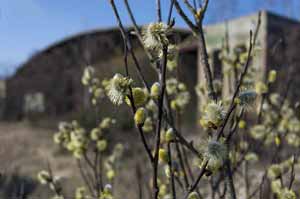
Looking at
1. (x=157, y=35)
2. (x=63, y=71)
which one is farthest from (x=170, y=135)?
(x=63, y=71)

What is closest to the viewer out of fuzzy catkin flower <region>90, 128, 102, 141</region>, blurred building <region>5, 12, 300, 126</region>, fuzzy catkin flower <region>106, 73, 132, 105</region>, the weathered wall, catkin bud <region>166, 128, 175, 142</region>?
fuzzy catkin flower <region>106, 73, 132, 105</region>

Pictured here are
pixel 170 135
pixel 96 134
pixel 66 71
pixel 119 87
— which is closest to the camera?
pixel 119 87

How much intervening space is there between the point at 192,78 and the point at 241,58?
422 inches

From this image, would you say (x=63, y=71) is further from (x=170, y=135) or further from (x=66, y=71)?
(x=170, y=135)

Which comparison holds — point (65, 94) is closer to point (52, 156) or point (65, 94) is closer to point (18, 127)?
point (18, 127)

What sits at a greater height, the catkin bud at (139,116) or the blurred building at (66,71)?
the blurred building at (66,71)

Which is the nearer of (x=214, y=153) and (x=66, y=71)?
(x=214, y=153)

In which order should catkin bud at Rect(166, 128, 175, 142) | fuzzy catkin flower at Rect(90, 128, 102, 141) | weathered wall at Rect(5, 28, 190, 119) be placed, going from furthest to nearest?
weathered wall at Rect(5, 28, 190, 119), fuzzy catkin flower at Rect(90, 128, 102, 141), catkin bud at Rect(166, 128, 175, 142)

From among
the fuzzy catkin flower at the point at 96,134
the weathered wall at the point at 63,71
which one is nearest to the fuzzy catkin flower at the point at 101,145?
the fuzzy catkin flower at the point at 96,134

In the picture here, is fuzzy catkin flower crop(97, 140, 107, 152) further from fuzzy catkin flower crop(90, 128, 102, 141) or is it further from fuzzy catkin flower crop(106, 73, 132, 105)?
fuzzy catkin flower crop(106, 73, 132, 105)

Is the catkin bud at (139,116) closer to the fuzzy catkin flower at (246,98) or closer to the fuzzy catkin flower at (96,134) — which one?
the fuzzy catkin flower at (246,98)

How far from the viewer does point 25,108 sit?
714 inches

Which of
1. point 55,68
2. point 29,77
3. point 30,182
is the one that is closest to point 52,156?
point 30,182

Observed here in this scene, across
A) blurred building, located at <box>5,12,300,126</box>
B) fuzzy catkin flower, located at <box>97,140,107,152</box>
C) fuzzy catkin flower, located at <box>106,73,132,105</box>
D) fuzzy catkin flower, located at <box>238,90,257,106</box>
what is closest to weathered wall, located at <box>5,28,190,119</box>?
blurred building, located at <box>5,12,300,126</box>
